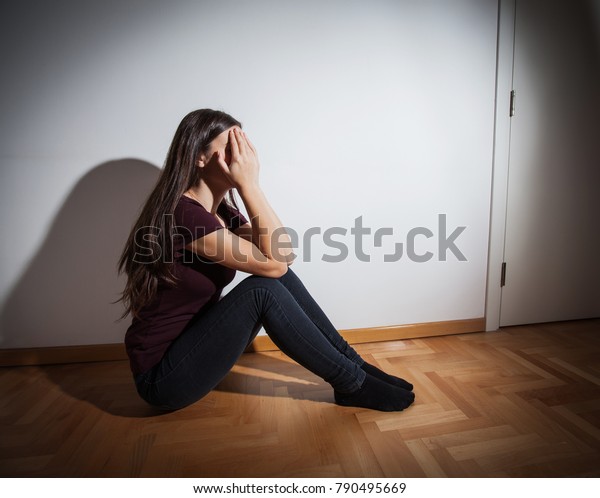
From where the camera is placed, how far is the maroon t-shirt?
0.93m

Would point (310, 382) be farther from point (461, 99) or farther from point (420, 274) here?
point (461, 99)

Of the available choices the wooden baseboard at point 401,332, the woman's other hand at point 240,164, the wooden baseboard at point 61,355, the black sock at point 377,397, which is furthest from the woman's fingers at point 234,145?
the wooden baseboard at point 61,355

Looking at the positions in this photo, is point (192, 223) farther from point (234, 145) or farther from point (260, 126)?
point (260, 126)

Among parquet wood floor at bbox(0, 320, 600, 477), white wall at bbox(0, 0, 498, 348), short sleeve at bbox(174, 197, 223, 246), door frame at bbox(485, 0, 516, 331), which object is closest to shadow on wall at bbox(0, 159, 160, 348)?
white wall at bbox(0, 0, 498, 348)

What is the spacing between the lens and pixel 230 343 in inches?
36.7

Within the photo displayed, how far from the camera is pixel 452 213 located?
1.67m

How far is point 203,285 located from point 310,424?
1.72ft

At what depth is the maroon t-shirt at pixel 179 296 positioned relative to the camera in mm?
930

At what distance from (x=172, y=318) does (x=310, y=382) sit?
601 millimetres

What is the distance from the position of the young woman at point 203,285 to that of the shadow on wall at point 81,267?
1.81 ft

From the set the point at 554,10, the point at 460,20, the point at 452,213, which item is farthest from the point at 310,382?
the point at 554,10

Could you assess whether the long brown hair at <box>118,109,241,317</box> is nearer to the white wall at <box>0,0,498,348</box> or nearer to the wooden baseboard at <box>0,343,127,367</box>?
the white wall at <box>0,0,498,348</box>

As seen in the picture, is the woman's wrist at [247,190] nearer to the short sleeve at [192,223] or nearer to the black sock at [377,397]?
the short sleeve at [192,223]

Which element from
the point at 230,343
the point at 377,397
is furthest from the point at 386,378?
the point at 230,343
